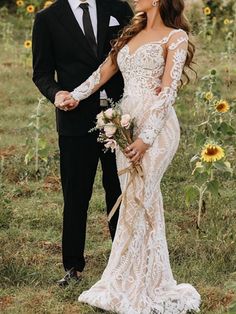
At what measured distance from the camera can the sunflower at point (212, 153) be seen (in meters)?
5.99

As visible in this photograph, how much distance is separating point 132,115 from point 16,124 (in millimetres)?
5140

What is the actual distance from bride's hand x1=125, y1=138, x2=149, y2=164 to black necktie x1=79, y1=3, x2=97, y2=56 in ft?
2.27

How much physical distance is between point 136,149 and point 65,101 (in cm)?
55

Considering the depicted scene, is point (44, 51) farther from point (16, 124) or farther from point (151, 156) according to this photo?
point (16, 124)

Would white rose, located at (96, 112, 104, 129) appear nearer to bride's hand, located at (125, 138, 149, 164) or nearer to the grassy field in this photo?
bride's hand, located at (125, 138, 149, 164)

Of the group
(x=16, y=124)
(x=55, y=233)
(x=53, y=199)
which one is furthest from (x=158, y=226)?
(x=16, y=124)

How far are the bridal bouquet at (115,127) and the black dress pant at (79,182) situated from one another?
1.28 ft

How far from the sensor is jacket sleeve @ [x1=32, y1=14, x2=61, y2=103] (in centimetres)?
516

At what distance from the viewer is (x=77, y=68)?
5.21 m

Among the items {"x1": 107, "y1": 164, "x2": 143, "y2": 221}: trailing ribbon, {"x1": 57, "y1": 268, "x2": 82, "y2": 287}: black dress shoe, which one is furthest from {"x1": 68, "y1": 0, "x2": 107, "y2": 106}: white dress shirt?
{"x1": 57, "y1": 268, "x2": 82, "y2": 287}: black dress shoe

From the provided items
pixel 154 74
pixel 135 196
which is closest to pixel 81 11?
pixel 154 74

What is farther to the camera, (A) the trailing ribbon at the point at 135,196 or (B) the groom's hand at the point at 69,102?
(B) the groom's hand at the point at 69,102

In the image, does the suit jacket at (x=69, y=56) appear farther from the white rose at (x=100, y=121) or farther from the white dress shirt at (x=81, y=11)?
the white rose at (x=100, y=121)

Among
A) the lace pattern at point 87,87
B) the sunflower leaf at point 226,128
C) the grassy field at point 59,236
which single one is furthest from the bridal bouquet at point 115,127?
the sunflower leaf at point 226,128
